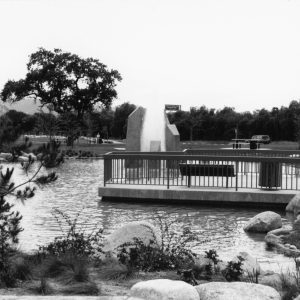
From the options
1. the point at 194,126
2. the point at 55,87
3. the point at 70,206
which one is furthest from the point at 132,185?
the point at 194,126

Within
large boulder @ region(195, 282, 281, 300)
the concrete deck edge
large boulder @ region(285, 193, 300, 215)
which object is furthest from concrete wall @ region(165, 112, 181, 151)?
large boulder @ region(195, 282, 281, 300)

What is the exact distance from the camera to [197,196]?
62.2ft

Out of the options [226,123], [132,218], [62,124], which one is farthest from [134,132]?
[226,123]

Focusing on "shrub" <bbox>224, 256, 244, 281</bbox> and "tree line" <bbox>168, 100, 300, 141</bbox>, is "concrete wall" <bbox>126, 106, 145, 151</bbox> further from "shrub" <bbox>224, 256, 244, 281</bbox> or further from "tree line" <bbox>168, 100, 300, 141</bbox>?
"tree line" <bbox>168, 100, 300, 141</bbox>

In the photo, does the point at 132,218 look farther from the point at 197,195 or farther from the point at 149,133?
the point at 149,133

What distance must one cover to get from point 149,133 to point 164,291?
1105 inches

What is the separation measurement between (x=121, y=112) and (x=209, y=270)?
93.3 metres

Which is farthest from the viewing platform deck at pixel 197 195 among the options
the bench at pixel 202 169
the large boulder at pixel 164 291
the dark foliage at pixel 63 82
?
the dark foliage at pixel 63 82

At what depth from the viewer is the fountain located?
3183 centimetres

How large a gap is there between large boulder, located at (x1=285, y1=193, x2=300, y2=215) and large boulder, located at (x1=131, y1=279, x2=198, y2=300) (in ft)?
38.3

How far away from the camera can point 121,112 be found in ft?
331

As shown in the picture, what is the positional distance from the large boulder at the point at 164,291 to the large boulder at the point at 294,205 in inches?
460

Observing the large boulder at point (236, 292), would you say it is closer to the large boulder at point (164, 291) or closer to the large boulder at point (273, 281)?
the large boulder at point (164, 291)

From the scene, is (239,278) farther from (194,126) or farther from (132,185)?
(194,126)
